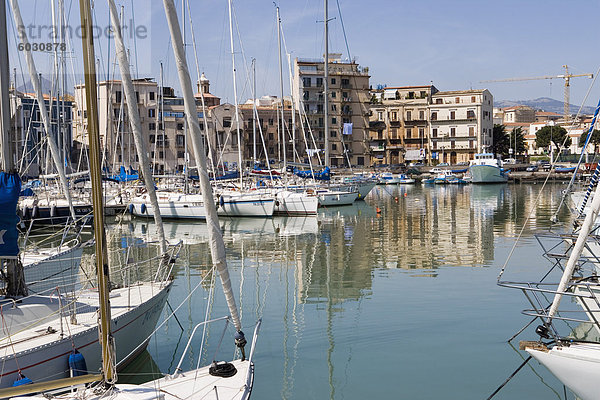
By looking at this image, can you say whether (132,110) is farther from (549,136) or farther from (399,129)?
(549,136)

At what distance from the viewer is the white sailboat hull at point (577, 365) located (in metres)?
9.40

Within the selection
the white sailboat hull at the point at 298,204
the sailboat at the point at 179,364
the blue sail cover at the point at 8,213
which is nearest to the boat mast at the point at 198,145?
the sailboat at the point at 179,364

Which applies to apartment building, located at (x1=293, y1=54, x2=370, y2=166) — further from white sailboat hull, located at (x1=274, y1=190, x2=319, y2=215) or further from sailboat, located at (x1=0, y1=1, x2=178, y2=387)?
sailboat, located at (x1=0, y1=1, x2=178, y2=387)

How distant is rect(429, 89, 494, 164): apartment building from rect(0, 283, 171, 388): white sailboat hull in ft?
319

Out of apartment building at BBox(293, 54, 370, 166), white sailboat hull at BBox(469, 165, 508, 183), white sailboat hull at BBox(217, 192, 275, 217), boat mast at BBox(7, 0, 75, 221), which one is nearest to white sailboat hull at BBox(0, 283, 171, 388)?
boat mast at BBox(7, 0, 75, 221)

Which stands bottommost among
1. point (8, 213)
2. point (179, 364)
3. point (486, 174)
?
point (486, 174)

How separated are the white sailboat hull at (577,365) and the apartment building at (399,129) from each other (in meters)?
97.6

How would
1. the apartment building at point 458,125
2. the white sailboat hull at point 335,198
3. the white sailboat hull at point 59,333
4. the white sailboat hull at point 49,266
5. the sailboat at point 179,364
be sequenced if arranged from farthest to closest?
the apartment building at point 458,125
the white sailboat hull at point 335,198
the white sailboat hull at point 49,266
the white sailboat hull at point 59,333
the sailboat at point 179,364

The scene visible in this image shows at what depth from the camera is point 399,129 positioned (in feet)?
352

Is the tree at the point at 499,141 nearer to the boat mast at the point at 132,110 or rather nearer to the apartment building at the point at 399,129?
the apartment building at the point at 399,129

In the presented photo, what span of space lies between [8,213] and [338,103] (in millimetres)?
88115

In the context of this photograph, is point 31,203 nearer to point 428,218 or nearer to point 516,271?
point 428,218

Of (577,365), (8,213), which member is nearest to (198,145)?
(8,213)

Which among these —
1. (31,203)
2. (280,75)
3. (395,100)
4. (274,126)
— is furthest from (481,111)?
(31,203)
